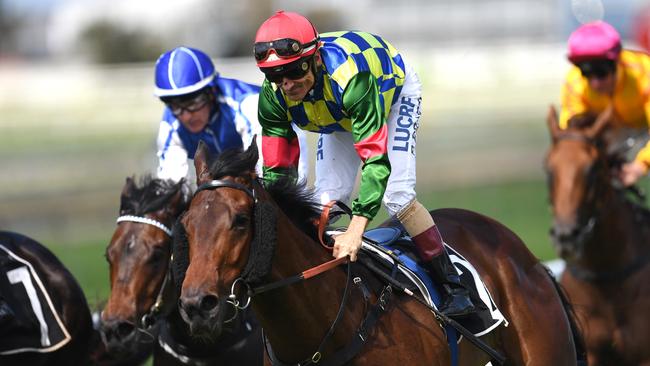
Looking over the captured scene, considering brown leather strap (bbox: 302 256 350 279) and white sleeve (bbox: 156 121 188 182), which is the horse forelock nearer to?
brown leather strap (bbox: 302 256 350 279)

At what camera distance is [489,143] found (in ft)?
73.0

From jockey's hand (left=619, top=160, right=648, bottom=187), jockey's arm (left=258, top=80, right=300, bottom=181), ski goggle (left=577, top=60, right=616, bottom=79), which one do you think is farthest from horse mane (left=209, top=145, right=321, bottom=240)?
ski goggle (left=577, top=60, right=616, bottom=79)

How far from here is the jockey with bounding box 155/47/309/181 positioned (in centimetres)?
582

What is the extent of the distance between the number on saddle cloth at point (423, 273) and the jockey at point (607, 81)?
6.81 ft

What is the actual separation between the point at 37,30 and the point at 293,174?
193 ft

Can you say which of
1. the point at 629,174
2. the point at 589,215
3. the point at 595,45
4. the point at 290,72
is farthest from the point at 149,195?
the point at 595,45

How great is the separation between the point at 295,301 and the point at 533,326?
1.53 m

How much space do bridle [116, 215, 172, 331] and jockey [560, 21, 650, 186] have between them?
9.76 ft

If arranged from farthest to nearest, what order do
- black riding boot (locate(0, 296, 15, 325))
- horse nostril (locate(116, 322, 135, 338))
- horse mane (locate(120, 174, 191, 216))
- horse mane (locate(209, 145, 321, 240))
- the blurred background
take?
the blurred background < black riding boot (locate(0, 296, 15, 325)) < horse mane (locate(120, 174, 191, 216)) < horse nostril (locate(116, 322, 135, 338)) < horse mane (locate(209, 145, 321, 240))

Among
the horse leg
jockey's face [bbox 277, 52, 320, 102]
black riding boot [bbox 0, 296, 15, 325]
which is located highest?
jockey's face [bbox 277, 52, 320, 102]

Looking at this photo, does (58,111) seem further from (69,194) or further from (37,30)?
(37,30)

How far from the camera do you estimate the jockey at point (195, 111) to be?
229 inches

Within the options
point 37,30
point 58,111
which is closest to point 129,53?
point 58,111

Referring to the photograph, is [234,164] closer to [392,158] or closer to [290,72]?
[290,72]
